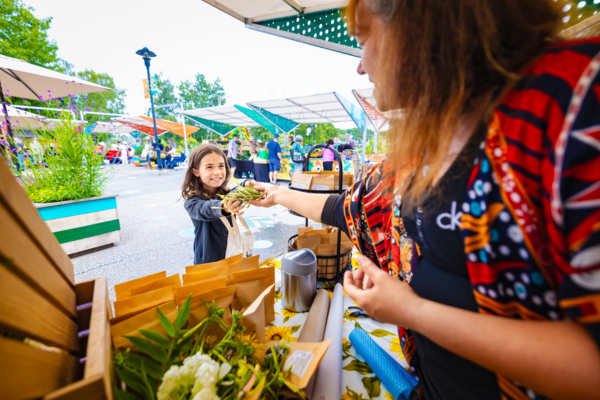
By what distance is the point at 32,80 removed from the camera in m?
5.24

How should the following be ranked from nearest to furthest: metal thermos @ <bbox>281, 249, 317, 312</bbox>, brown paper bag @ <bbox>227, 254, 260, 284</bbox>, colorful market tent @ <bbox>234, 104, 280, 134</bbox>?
brown paper bag @ <bbox>227, 254, 260, 284</bbox> < metal thermos @ <bbox>281, 249, 317, 312</bbox> < colorful market tent @ <bbox>234, 104, 280, 134</bbox>

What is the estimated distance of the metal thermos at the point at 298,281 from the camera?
1090 mm

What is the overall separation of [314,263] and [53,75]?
7.07m

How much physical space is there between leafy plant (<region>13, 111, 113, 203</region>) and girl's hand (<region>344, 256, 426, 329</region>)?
13.8ft

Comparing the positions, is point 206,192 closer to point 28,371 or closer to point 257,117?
point 28,371

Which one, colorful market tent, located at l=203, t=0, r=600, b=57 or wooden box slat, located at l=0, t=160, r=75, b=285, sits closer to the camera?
wooden box slat, located at l=0, t=160, r=75, b=285

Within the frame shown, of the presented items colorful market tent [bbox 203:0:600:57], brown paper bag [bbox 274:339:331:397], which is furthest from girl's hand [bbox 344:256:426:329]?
colorful market tent [bbox 203:0:600:57]

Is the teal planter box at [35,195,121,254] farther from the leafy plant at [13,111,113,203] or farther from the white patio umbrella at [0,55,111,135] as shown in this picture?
the white patio umbrella at [0,55,111,135]

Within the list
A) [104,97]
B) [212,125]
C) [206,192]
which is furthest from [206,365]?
[104,97]

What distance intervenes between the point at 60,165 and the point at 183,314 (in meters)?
3.99

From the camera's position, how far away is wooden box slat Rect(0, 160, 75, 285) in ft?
1.39

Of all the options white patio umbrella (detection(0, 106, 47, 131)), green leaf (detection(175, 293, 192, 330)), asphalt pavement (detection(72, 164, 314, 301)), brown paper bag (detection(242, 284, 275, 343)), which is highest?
white patio umbrella (detection(0, 106, 47, 131))

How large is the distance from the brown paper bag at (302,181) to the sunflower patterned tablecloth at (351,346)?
694mm

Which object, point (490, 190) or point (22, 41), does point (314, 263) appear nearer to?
point (490, 190)
